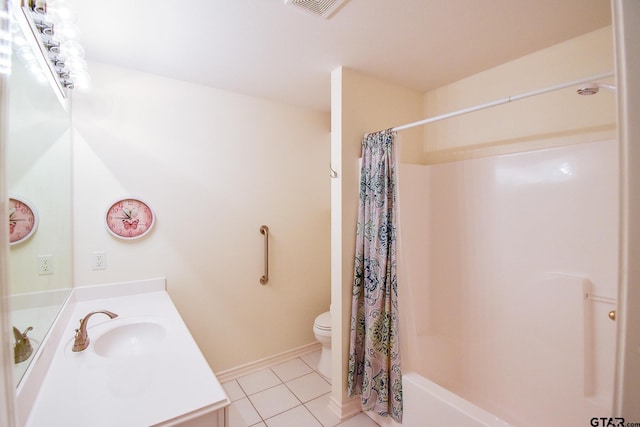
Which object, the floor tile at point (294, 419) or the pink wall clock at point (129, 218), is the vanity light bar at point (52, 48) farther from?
the floor tile at point (294, 419)

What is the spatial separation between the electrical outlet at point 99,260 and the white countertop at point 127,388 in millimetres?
662

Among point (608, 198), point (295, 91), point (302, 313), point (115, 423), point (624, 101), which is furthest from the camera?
point (302, 313)

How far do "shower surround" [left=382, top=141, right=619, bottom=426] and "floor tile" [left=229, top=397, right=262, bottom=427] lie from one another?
103 centimetres

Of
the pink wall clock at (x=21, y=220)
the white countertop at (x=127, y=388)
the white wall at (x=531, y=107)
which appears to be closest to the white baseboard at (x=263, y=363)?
the white countertop at (x=127, y=388)

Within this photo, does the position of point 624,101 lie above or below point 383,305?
above

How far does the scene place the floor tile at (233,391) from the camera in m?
2.11

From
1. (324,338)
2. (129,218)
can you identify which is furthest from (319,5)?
(324,338)

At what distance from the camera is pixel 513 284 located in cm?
181

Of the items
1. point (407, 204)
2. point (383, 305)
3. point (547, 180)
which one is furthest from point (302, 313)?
A: point (547, 180)

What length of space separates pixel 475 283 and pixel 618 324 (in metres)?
1.65

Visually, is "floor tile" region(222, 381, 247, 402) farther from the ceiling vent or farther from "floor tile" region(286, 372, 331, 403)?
the ceiling vent

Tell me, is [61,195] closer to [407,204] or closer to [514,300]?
[407,204]

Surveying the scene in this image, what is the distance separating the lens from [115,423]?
0.77 meters

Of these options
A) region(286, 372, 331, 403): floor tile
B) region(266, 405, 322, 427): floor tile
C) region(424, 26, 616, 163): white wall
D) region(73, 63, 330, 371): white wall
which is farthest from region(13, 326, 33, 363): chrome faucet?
region(424, 26, 616, 163): white wall
